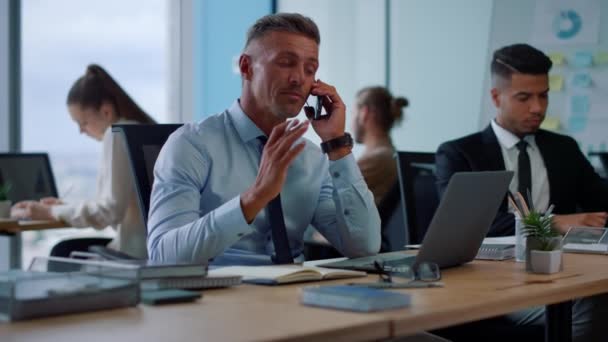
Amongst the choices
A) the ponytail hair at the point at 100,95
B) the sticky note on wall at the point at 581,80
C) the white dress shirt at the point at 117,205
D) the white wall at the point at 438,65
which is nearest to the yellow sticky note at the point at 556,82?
the sticky note on wall at the point at 581,80

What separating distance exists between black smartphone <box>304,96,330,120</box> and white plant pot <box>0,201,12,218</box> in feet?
7.41

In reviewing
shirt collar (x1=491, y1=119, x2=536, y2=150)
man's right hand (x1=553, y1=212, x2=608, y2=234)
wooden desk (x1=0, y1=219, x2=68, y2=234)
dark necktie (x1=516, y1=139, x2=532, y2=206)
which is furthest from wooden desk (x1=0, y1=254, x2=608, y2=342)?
wooden desk (x1=0, y1=219, x2=68, y2=234)

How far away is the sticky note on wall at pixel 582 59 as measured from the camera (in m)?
5.34

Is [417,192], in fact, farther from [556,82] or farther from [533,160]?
[556,82]

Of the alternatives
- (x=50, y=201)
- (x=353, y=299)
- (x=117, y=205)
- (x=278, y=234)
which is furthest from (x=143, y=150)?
(x=50, y=201)

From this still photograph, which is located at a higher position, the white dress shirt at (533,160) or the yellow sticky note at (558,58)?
the yellow sticky note at (558,58)

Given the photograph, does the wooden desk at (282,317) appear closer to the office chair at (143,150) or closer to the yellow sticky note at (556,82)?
the office chair at (143,150)

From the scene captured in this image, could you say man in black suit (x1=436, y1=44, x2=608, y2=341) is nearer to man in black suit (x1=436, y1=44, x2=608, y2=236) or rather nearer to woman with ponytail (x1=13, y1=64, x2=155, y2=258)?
man in black suit (x1=436, y1=44, x2=608, y2=236)

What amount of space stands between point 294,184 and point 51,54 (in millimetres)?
3756

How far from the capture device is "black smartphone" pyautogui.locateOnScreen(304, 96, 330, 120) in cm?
259

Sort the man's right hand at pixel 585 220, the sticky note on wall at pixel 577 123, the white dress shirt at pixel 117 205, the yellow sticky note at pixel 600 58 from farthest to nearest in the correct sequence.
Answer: the sticky note on wall at pixel 577 123 < the yellow sticky note at pixel 600 58 < the white dress shirt at pixel 117 205 < the man's right hand at pixel 585 220

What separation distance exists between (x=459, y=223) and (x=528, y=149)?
1.54 meters

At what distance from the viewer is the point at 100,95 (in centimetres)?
436

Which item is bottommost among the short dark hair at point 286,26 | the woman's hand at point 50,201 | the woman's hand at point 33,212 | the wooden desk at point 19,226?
the wooden desk at point 19,226
